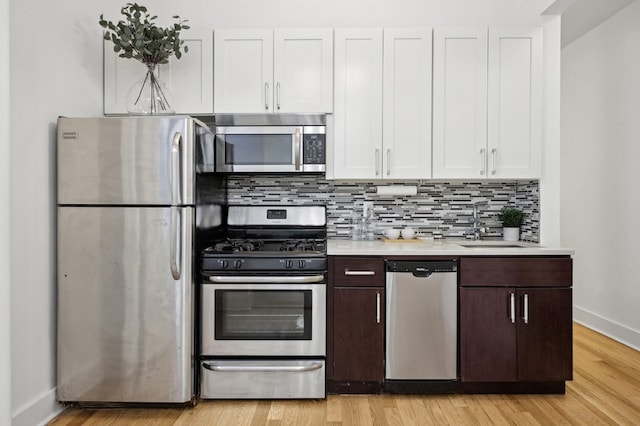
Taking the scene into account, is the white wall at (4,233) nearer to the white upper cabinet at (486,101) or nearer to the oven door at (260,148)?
the oven door at (260,148)

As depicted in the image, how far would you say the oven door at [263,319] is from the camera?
2377mm

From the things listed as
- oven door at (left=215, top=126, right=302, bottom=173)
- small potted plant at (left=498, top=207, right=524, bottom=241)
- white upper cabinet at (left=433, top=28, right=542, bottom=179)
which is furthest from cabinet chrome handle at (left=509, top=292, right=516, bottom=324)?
oven door at (left=215, top=126, right=302, bottom=173)

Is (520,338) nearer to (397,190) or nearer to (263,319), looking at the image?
(397,190)

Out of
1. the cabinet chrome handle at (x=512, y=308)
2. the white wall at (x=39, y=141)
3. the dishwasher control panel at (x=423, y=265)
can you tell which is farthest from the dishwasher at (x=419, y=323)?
the white wall at (x=39, y=141)

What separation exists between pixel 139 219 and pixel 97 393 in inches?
38.8

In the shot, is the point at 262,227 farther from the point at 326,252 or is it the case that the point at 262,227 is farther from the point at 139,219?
the point at 139,219

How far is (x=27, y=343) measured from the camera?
2096mm

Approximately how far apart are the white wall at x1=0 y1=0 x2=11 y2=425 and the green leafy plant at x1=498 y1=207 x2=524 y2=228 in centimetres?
300

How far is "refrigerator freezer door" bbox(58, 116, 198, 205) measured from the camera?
225 cm

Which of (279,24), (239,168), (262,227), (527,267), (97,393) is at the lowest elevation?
(97,393)

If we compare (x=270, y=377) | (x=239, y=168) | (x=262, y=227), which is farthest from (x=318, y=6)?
(x=270, y=377)

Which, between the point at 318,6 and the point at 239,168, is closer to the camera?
the point at 239,168

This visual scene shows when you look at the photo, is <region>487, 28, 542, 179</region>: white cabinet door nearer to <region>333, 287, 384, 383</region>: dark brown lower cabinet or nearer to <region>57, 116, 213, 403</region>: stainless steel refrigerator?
<region>333, 287, 384, 383</region>: dark brown lower cabinet

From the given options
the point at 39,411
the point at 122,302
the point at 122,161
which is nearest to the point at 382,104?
the point at 122,161
